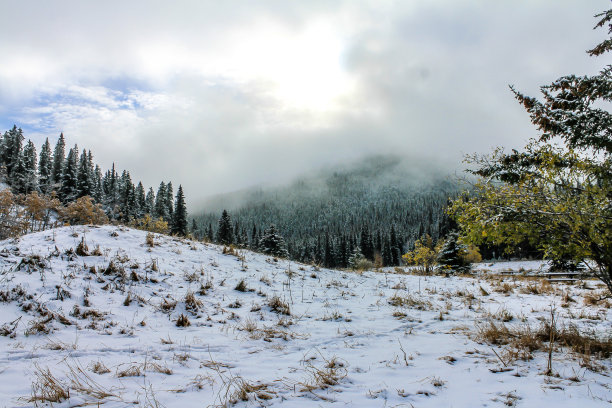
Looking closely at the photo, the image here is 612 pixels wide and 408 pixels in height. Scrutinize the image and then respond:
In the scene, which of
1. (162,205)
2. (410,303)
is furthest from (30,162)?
(410,303)

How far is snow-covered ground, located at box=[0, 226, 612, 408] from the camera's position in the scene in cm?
309

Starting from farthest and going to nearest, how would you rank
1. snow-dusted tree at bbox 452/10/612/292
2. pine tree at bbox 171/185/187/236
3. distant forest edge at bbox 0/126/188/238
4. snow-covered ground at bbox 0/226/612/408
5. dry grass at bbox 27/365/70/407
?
pine tree at bbox 171/185/187/236
distant forest edge at bbox 0/126/188/238
snow-dusted tree at bbox 452/10/612/292
snow-covered ground at bbox 0/226/612/408
dry grass at bbox 27/365/70/407

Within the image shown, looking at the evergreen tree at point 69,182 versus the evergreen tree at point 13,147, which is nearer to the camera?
the evergreen tree at point 69,182

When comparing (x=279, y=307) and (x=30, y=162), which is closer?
(x=279, y=307)

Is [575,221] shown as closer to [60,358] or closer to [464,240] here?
[464,240]

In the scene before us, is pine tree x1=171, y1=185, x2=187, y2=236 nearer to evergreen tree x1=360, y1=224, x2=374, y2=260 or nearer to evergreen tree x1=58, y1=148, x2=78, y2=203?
evergreen tree x1=58, y1=148, x2=78, y2=203

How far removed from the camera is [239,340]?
490 centimetres

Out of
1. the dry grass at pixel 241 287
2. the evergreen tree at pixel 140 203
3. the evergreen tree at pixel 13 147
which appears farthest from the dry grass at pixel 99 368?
the evergreen tree at pixel 13 147

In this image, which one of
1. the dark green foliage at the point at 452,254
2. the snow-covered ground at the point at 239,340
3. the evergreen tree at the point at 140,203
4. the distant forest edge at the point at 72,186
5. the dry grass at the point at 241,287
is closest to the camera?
the snow-covered ground at the point at 239,340

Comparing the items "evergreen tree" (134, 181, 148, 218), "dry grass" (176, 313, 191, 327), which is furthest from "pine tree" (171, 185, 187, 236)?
"dry grass" (176, 313, 191, 327)

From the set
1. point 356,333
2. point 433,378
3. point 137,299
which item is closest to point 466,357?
point 433,378

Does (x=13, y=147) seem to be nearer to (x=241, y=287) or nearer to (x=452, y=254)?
(x=241, y=287)

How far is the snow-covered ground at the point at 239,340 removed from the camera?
309cm

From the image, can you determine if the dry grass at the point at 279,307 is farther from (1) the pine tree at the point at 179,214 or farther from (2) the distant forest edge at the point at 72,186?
(1) the pine tree at the point at 179,214
